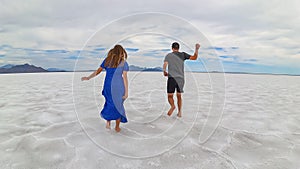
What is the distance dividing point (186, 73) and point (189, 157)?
240 centimetres

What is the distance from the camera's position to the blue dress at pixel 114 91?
10.7 feet

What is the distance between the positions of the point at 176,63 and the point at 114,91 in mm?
1627

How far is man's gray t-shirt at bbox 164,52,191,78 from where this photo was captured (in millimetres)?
4203

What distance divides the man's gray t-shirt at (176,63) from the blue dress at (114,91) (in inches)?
51.6

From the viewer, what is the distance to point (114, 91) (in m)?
3.31

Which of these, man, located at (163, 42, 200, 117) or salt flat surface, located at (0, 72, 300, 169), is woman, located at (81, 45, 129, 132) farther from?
man, located at (163, 42, 200, 117)

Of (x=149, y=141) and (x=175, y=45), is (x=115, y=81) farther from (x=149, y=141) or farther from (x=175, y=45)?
(x=175, y=45)

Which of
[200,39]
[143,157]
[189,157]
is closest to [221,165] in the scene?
[189,157]

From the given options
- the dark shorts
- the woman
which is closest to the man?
the dark shorts

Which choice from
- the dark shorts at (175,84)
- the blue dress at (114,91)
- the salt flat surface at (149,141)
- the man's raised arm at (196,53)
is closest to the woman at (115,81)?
the blue dress at (114,91)

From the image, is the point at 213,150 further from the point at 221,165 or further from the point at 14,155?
the point at 14,155

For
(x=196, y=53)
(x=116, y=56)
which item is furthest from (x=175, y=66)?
(x=116, y=56)

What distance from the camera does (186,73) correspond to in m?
4.59

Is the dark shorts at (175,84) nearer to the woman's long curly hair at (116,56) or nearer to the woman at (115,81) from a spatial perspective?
the woman at (115,81)
